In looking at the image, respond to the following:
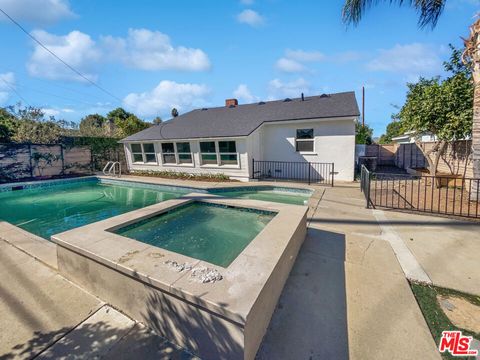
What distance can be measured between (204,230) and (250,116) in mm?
10002

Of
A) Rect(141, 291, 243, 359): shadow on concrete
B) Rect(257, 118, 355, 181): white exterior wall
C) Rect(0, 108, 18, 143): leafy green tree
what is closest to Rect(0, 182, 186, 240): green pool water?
Rect(141, 291, 243, 359): shadow on concrete

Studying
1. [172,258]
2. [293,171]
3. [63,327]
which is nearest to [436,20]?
[293,171]

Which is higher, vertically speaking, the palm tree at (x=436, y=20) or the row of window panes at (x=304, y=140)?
the palm tree at (x=436, y=20)

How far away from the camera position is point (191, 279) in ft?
7.05

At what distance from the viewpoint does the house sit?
1084 centimetres

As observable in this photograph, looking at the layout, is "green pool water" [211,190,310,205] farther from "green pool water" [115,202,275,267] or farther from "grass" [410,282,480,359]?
"grass" [410,282,480,359]

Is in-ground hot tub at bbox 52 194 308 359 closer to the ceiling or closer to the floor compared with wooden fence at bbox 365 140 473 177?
closer to the floor

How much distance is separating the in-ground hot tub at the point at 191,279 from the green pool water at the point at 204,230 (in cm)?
4

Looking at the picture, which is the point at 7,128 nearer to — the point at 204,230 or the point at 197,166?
the point at 197,166

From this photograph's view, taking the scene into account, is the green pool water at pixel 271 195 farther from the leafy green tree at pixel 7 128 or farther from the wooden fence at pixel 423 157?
the leafy green tree at pixel 7 128

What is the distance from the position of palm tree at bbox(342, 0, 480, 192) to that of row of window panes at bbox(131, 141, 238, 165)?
6.95 meters

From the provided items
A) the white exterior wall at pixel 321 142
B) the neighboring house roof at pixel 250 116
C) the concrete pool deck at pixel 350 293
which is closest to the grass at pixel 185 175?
the neighboring house roof at pixel 250 116

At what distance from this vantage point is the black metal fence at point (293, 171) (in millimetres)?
11359

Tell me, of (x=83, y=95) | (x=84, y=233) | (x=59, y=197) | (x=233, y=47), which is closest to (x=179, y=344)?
(x=84, y=233)
